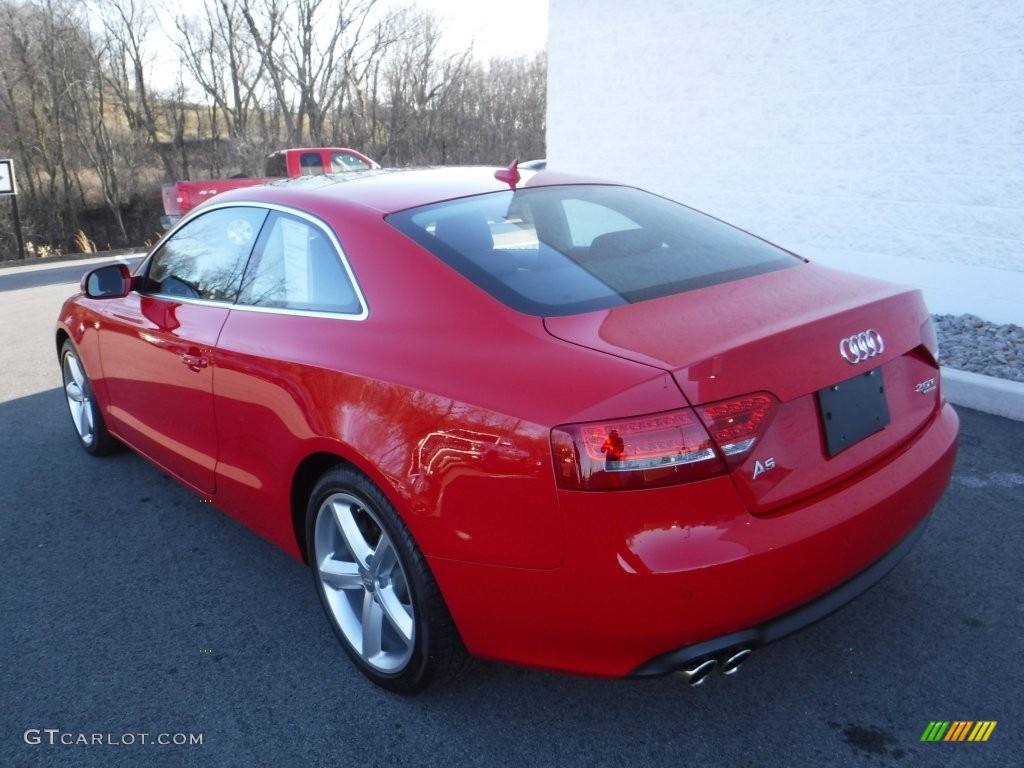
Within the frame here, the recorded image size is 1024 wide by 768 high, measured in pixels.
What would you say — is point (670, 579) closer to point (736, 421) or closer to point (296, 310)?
point (736, 421)

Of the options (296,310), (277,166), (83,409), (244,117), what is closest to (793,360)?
(296,310)

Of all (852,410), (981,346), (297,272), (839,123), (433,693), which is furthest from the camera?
(839,123)

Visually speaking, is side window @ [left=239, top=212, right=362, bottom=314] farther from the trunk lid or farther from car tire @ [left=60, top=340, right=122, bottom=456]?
car tire @ [left=60, top=340, right=122, bottom=456]

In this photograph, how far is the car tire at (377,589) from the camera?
7.73ft

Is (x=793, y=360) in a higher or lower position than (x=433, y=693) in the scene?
higher

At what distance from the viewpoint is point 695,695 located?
256 cm

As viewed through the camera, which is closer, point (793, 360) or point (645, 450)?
point (645, 450)

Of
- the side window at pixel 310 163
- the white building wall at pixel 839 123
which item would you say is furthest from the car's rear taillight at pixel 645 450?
the side window at pixel 310 163

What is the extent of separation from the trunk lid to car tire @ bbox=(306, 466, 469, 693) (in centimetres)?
78

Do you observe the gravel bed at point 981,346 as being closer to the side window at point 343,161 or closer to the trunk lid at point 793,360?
the trunk lid at point 793,360

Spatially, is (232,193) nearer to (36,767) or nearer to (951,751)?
(36,767)

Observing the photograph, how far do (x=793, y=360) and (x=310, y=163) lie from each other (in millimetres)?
20243

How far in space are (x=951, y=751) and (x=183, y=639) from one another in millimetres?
2511

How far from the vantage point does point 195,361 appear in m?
3.27
